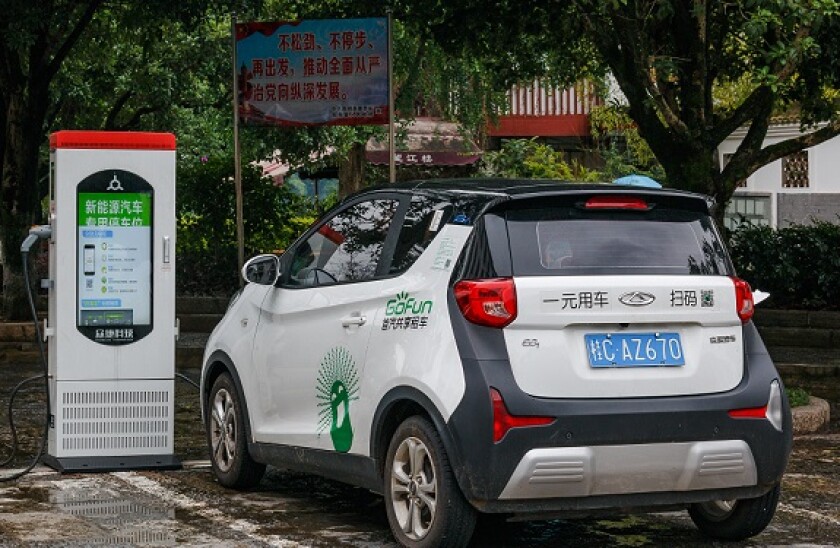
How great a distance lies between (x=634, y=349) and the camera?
7.00 meters

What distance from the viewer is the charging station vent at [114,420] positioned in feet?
31.5

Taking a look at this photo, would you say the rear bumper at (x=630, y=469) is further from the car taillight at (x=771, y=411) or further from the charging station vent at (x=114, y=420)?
the charging station vent at (x=114, y=420)

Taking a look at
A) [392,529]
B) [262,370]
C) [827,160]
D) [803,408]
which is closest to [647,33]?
[803,408]

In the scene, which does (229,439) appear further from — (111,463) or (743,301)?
(743,301)

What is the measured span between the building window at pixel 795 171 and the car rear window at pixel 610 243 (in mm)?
22425

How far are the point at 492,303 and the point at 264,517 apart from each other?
6.43 feet

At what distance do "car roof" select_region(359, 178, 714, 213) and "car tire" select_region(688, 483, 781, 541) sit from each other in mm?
1339

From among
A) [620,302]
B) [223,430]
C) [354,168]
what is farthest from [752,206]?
[620,302]

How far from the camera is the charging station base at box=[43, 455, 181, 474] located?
9.49 m

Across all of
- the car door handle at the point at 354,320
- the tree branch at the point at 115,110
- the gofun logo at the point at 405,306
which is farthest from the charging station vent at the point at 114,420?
the tree branch at the point at 115,110

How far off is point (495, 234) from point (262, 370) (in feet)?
6.73

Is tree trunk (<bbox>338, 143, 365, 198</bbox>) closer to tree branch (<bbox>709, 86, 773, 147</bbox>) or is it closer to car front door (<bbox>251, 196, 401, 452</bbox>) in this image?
tree branch (<bbox>709, 86, 773, 147</bbox>)

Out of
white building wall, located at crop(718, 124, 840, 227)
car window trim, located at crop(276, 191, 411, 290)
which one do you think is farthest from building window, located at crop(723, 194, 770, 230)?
car window trim, located at crop(276, 191, 411, 290)

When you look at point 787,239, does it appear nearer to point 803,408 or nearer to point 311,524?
point 803,408
